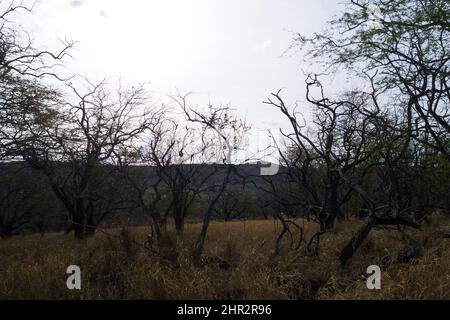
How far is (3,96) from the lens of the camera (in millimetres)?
8508

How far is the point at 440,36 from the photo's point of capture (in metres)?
6.80

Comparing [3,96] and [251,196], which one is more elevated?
[3,96]

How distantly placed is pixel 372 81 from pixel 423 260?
13.9 ft

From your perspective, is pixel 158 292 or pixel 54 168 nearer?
pixel 158 292

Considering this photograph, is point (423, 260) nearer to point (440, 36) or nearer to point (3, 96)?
point (440, 36)

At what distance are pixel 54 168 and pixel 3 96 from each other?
3933 millimetres

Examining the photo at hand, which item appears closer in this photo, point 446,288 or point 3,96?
point 446,288

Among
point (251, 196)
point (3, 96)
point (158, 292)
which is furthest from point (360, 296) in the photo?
point (251, 196)

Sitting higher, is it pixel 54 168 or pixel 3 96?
pixel 3 96
